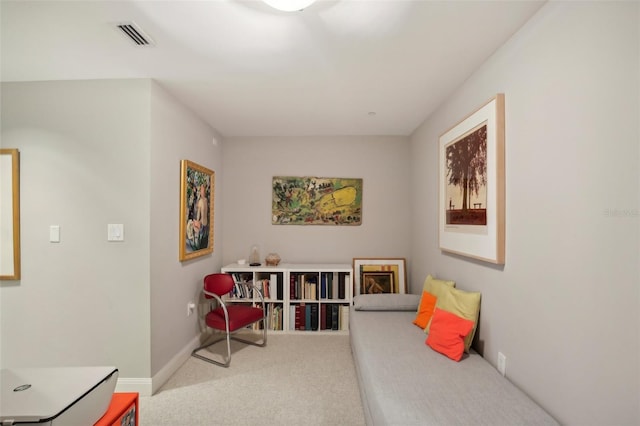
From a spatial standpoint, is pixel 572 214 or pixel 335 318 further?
pixel 335 318

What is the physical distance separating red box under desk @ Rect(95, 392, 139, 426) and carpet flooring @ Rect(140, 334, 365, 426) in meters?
1.17

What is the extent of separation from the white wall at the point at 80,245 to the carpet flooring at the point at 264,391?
1.35 ft

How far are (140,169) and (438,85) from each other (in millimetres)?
2552

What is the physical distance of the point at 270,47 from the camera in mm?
1937

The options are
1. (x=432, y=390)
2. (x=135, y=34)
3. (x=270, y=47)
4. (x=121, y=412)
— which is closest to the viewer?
(x=121, y=412)

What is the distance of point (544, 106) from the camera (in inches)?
60.1

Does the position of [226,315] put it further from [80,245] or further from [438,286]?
[438,286]

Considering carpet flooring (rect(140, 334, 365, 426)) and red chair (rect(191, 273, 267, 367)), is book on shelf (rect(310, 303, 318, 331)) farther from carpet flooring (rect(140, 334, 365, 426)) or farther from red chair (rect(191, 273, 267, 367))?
red chair (rect(191, 273, 267, 367))

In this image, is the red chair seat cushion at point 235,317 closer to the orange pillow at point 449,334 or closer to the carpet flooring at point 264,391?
the carpet flooring at point 264,391

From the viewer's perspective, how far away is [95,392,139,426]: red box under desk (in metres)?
1.00

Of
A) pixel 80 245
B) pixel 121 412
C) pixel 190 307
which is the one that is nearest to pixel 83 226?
pixel 80 245

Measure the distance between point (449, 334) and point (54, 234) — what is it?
10.2 feet

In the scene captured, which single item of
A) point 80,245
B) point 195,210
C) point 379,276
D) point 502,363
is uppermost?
point 195,210

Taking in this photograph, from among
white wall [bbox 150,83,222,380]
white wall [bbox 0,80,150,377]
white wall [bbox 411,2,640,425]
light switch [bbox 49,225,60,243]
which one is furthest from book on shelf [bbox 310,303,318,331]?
light switch [bbox 49,225,60,243]
